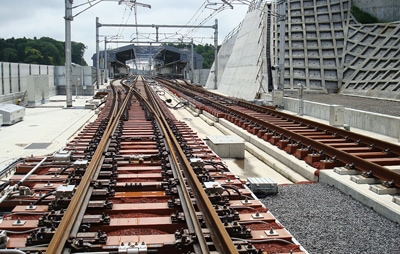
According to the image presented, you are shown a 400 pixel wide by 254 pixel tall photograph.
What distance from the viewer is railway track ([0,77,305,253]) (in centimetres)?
404

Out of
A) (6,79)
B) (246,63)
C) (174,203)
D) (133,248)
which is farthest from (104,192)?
(246,63)

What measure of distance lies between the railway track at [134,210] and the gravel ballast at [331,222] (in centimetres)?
53

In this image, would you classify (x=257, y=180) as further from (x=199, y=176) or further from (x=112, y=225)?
(x=112, y=225)

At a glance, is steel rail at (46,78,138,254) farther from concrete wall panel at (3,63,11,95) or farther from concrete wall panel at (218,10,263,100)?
concrete wall panel at (218,10,263,100)

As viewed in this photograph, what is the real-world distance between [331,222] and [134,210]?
8.21ft

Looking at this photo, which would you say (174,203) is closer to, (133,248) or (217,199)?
(217,199)

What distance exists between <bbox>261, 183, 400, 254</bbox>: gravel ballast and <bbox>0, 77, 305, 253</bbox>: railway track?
0.53 meters

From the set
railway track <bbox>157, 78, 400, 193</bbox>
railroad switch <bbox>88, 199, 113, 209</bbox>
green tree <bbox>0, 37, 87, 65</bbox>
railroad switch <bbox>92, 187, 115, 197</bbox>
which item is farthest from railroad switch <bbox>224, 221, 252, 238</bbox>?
green tree <bbox>0, 37, 87, 65</bbox>

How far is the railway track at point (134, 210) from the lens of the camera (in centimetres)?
404

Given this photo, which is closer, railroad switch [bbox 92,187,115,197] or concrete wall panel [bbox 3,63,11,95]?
railroad switch [bbox 92,187,115,197]

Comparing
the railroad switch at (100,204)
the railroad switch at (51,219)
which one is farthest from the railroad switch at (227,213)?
the railroad switch at (51,219)

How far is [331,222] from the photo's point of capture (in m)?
5.64

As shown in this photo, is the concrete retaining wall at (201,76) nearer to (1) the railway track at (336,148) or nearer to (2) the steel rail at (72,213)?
(1) the railway track at (336,148)

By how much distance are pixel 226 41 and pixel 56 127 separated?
37324 millimetres
